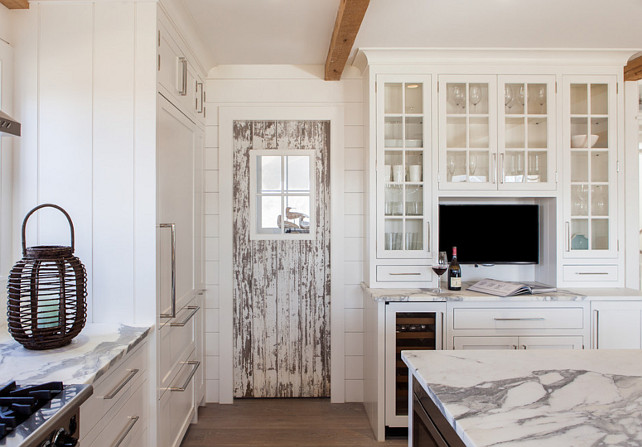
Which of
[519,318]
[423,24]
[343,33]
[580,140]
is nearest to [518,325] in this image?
[519,318]

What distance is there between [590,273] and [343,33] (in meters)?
2.33

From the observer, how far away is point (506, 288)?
8.29 feet

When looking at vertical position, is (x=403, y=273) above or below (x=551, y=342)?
above

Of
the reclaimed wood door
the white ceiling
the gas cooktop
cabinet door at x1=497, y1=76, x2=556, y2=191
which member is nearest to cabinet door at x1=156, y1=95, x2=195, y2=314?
the reclaimed wood door

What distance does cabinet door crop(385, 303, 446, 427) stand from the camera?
2.47m

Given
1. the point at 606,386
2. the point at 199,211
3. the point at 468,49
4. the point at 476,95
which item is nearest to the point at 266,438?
the point at 199,211

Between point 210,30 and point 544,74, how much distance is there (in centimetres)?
227

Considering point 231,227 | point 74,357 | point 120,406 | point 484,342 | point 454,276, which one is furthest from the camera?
point 231,227

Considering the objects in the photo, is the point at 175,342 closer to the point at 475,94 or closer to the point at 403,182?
the point at 403,182

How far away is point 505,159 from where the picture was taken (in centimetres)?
270

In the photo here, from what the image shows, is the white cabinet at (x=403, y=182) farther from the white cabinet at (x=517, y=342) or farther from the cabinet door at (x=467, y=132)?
the white cabinet at (x=517, y=342)

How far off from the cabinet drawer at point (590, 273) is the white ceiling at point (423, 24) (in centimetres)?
149

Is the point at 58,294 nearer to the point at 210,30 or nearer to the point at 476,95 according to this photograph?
the point at 210,30

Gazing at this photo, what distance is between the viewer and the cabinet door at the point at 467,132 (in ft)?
8.77
